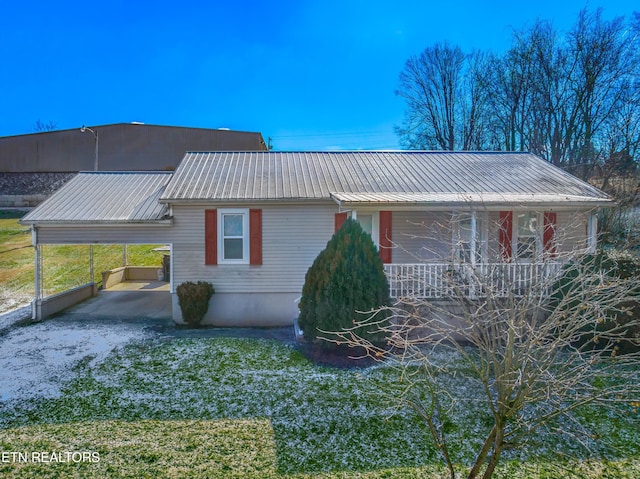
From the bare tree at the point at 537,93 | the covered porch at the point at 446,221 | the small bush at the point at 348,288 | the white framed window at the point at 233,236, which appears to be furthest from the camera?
the bare tree at the point at 537,93

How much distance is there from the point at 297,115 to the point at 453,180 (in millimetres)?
25157

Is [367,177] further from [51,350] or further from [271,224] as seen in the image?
[51,350]

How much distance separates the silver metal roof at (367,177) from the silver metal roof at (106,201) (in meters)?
0.89

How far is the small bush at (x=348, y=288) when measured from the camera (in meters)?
6.99

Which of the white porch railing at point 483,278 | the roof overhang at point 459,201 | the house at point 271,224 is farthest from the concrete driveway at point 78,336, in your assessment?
the white porch railing at point 483,278

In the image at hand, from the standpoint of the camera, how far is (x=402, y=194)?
30.5 ft

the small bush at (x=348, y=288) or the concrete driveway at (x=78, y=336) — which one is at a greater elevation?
the small bush at (x=348, y=288)

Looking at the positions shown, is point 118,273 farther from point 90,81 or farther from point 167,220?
point 90,81

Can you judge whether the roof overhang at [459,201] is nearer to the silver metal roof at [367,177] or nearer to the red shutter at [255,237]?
the silver metal roof at [367,177]

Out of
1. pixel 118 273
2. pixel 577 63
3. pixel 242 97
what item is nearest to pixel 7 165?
pixel 242 97

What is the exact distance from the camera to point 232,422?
5012mm

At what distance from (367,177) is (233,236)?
4144 mm

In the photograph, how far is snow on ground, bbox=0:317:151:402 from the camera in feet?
19.7

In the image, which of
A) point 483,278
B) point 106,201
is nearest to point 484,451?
point 483,278
